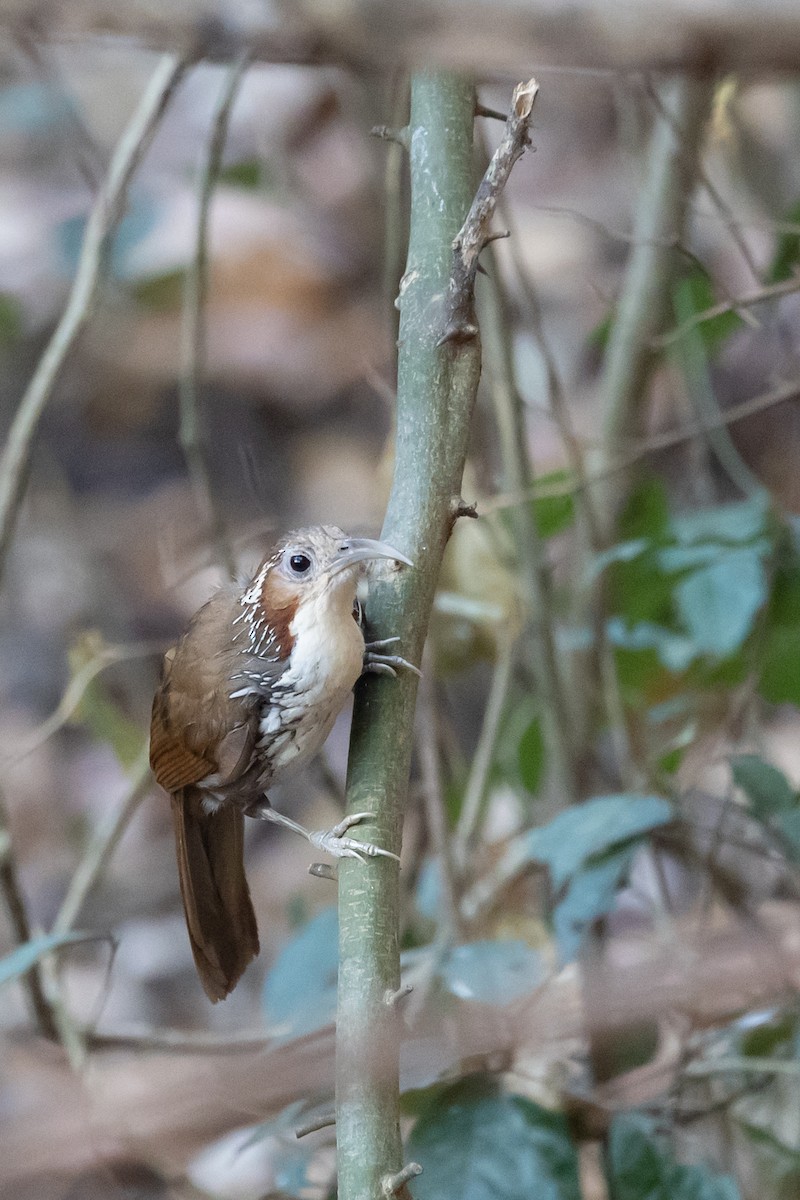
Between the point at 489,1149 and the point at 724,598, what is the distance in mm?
948

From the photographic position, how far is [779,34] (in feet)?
1.34

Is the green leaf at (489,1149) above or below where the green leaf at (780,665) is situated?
below

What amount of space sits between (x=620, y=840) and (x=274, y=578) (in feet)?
2.40

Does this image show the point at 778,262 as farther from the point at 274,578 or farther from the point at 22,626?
the point at 22,626

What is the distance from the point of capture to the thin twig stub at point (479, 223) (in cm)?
137

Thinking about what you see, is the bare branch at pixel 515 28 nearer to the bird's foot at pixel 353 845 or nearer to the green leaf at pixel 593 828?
the bird's foot at pixel 353 845

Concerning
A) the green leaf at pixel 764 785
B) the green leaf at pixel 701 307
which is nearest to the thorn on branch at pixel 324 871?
the green leaf at pixel 764 785

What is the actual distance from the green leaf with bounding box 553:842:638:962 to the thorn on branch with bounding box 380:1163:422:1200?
923 millimetres

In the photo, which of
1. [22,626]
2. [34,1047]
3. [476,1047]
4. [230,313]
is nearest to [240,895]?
[34,1047]

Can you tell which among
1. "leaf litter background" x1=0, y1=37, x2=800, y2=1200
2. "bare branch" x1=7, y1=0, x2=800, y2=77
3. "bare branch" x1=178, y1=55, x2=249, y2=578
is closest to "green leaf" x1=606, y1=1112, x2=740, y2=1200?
"leaf litter background" x1=0, y1=37, x2=800, y2=1200

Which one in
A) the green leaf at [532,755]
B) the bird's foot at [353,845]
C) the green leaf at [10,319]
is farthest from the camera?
the green leaf at [10,319]

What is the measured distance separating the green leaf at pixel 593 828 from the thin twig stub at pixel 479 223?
864mm

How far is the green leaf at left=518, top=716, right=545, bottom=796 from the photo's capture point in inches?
112

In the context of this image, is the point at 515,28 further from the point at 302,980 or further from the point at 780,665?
the point at 780,665
